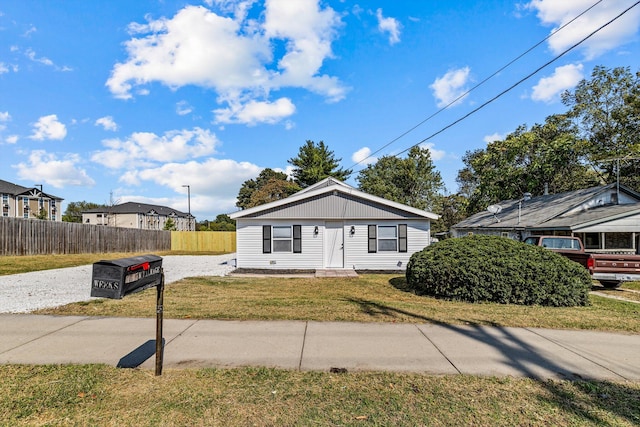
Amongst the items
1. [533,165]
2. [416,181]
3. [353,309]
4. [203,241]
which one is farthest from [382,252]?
[416,181]

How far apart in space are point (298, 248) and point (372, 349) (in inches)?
417

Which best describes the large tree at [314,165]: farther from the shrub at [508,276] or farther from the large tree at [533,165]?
the shrub at [508,276]

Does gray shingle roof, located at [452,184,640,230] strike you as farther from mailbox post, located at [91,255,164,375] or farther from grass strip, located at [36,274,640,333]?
mailbox post, located at [91,255,164,375]

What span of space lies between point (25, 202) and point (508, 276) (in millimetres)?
57223

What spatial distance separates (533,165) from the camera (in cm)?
2338

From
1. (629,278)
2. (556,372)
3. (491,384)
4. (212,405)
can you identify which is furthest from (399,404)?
(629,278)

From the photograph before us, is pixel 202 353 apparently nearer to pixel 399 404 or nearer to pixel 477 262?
pixel 399 404

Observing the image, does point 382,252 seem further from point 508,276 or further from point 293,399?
point 293,399

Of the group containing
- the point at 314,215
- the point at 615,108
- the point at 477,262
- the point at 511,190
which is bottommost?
the point at 477,262

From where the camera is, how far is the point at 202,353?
427cm

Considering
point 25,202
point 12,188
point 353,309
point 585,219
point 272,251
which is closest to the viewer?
point 353,309

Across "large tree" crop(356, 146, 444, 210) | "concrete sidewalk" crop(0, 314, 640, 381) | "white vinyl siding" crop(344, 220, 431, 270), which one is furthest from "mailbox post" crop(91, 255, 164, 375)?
"large tree" crop(356, 146, 444, 210)

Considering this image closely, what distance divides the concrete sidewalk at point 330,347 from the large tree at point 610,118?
73.7 ft

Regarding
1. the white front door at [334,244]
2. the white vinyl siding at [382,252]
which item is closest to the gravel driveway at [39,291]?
the white front door at [334,244]
